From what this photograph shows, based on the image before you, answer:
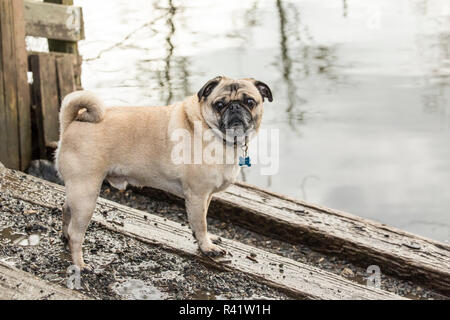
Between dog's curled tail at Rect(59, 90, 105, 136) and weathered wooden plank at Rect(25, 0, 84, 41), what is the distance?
2.47 meters

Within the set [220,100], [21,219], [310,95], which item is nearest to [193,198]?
[220,100]

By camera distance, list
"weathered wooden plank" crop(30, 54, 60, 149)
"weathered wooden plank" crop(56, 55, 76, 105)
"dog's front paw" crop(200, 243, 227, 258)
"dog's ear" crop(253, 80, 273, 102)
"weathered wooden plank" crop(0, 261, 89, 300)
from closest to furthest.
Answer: "weathered wooden plank" crop(0, 261, 89, 300), "dog's ear" crop(253, 80, 273, 102), "dog's front paw" crop(200, 243, 227, 258), "weathered wooden plank" crop(30, 54, 60, 149), "weathered wooden plank" crop(56, 55, 76, 105)

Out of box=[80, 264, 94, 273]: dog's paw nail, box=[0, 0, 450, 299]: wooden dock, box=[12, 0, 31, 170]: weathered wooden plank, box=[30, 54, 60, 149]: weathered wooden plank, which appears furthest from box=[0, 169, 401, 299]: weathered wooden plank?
box=[30, 54, 60, 149]: weathered wooden plank

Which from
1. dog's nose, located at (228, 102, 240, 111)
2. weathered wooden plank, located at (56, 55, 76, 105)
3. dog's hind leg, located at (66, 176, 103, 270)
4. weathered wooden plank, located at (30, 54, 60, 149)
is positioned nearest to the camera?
dog's nose, located at (228, 102, 240, 111)

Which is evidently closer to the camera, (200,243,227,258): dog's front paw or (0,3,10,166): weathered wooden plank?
(200,243,227,258): dog's front paw

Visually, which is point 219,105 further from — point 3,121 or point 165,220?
point 3,121

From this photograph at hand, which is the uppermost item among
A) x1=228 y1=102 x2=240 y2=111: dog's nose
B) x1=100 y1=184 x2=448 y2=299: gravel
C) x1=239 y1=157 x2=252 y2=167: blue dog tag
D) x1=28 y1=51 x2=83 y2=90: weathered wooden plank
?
x1=28 y1=51 x2=83 y2=90: weathered wooden plank

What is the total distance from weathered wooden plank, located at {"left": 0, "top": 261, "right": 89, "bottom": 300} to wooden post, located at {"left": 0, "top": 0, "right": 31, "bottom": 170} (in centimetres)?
261

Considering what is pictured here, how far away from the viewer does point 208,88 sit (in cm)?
372

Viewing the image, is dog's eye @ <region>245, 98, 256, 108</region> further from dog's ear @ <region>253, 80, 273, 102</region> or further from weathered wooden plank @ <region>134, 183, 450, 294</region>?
weathered wooden plank @ <region>134, 183, 450, 294</region>

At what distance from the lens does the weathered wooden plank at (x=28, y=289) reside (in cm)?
311

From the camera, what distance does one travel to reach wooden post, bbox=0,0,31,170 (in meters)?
5.43

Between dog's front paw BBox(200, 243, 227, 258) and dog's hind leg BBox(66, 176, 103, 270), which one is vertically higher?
dog's hind leg BBox(66, 176, 103, 270)

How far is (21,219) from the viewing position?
4.48 metres
